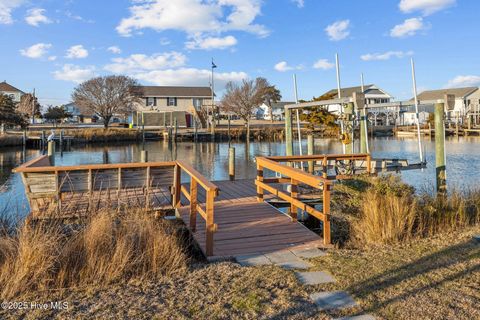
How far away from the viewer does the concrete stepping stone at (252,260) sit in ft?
18.7

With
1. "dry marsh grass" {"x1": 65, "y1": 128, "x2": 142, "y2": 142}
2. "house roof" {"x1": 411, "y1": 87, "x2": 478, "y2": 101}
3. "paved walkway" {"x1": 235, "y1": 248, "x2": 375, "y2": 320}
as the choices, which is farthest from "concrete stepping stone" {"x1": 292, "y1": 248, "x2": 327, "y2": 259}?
"house roof" {"x1": 411, "y1": 87, "x2": 478, "y2": 101}

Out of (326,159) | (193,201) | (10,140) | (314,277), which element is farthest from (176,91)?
(314,277)

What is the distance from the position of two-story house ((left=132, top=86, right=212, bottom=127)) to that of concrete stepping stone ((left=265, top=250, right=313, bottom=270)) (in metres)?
58.7

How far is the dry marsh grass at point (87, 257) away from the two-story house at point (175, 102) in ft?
193

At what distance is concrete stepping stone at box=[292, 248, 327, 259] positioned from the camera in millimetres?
5980

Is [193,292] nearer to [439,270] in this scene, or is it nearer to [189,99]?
[439,270]

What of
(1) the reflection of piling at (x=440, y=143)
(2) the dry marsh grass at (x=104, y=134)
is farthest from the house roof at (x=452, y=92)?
(1) the reflection of piling at (x=440, y=143)

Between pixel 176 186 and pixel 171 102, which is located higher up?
pixel 171 102

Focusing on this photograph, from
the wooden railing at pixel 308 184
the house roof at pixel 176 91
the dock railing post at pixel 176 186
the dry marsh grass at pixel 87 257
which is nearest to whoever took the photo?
the dry marsh grass at pixel 87 257

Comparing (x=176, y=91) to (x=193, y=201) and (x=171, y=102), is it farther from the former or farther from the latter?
(x=193, y=201)

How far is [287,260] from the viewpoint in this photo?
19.1 feet

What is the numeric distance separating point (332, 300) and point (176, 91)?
2616 inches

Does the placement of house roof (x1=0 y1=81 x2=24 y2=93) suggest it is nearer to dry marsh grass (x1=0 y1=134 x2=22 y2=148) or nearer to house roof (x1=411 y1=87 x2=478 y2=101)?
dry marsh grass (x1=0 y1=134 x2=22 y2=148)

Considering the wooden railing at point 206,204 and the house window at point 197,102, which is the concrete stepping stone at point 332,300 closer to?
the wooden railing at point 206,204
